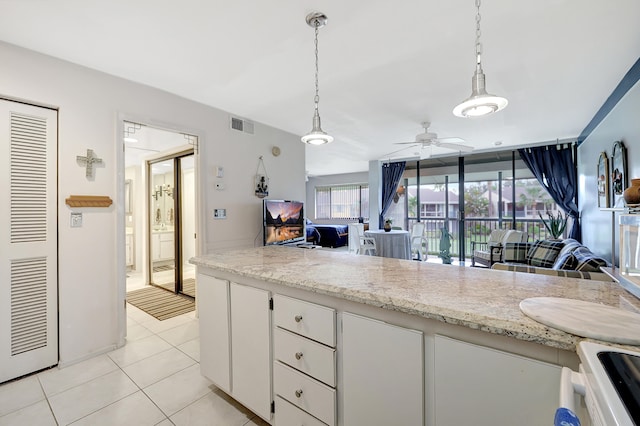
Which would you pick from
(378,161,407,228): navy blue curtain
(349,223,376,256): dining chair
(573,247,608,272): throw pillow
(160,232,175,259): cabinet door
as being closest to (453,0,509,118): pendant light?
(573,247,608,272): throw pillow

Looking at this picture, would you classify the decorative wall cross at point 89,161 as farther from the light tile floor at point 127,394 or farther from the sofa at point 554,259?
the sofa at point 554,259

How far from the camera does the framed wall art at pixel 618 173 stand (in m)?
2.58

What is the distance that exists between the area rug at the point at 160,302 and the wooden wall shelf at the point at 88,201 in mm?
1570

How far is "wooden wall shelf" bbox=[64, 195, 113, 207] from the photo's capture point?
2.32 metres

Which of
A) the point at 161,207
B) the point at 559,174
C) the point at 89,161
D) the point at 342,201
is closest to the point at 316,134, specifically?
the point at 89,161

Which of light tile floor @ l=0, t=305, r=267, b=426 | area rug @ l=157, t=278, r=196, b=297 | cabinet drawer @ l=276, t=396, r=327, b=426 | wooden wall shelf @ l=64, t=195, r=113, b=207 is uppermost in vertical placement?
wooden wall shelf @ l=64, t=195, r=113, b=207

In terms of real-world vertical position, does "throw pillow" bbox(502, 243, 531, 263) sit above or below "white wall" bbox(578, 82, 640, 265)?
below

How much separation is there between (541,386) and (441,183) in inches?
257

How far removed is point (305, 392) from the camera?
52.5 inches

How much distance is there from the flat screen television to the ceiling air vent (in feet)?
3.33

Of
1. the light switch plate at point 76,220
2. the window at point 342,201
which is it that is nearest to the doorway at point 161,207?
the light switch plate at point 76,220

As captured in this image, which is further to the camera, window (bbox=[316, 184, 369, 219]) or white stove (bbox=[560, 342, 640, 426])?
window (bbox=[316, 184, 369, 219])

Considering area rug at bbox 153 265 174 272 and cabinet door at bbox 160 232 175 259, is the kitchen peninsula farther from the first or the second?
area rug at bbox 153 265 174 272

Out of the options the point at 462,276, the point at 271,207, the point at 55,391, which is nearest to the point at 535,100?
the point at 462,276
